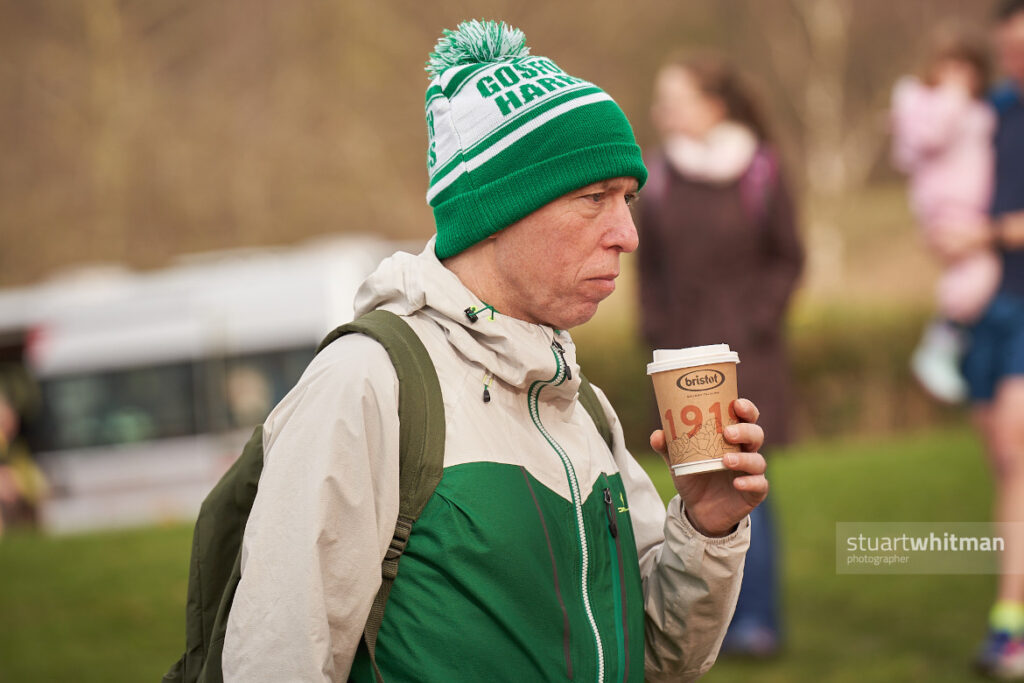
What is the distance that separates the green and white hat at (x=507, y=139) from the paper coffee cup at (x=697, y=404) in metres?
0.35

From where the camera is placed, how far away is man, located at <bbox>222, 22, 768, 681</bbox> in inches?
72.4

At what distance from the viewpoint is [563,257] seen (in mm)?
2121

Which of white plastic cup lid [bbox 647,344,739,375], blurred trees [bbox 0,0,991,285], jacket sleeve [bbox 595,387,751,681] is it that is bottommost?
jacket sleeve [bbox 595,387,751,681]

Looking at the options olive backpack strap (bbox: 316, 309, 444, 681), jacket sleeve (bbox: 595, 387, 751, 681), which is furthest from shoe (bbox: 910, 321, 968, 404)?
olive backpack strap (bbox: 316, 309, 444, 681)

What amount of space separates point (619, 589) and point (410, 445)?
1.60 ft

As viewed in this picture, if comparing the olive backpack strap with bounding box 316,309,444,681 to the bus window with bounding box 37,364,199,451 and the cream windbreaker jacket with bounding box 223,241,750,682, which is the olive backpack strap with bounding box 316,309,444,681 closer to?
the cream windbreaker jacket with bounding box 223,241,750,682

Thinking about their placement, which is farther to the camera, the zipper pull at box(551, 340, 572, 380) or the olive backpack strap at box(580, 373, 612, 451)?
the olive backpack strap at box(580, 373, 612, 451)

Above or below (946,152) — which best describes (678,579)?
below

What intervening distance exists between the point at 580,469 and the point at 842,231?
72.7 ft

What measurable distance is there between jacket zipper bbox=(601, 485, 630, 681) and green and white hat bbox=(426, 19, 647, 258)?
1.73 feet

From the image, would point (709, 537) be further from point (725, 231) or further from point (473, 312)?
point (725, 231)

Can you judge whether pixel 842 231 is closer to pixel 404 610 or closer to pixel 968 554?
pixel 968 554

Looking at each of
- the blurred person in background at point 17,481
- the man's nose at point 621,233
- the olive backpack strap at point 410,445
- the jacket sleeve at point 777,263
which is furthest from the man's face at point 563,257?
the blurred person in background at point 17,481

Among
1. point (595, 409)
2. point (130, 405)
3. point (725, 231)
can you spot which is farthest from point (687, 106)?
point (130, 405)
